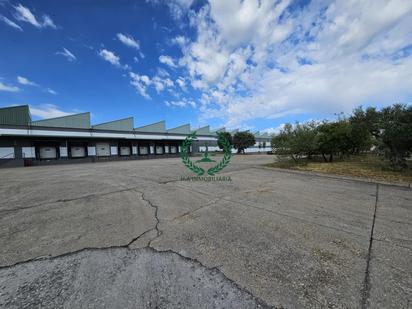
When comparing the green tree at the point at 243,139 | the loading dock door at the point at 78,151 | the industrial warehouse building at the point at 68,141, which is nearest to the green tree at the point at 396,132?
the industrial warehouse building at the point at 68,141

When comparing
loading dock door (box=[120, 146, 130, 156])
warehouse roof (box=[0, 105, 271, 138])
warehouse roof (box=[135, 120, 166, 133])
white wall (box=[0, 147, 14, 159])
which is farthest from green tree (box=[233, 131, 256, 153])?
white wall (box=[0, 147, 14, 159])

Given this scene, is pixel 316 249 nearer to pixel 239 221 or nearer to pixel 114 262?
pixel 239 221

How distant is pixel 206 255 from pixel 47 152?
90.7 feet

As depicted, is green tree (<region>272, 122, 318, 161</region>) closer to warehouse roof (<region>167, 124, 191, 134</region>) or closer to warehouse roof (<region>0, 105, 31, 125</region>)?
warehouse roof (<region>0, 105, 31, 125</region>)

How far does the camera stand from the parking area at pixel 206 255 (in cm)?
181

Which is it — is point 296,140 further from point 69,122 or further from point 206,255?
point 69,122

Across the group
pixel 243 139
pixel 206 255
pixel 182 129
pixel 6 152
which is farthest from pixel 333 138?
pixel 182 129

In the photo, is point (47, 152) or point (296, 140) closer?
point (296, 140)

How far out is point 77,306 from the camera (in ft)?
5.59

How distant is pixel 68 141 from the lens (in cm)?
2339

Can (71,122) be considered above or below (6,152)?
above

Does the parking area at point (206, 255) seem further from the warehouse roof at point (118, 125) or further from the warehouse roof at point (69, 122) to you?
the warehouse roof at point (118, 125)

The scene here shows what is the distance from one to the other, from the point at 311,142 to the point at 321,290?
42.3 ft

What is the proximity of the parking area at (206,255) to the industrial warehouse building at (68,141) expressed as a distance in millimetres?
21426
